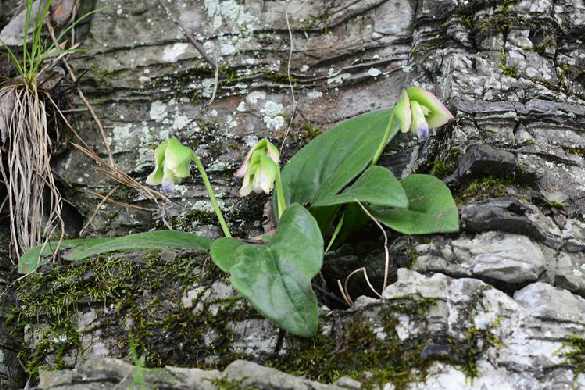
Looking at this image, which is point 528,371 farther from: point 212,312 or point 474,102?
point 474,102

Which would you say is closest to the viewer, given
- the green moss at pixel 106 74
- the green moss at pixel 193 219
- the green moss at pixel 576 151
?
the green moss at pixel 576 151

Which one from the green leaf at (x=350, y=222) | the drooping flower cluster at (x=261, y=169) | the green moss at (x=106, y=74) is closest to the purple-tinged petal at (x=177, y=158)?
the drooping flower cluster at (x=261, y=169)

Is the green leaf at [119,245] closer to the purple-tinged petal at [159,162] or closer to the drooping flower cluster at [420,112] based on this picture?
the purple-tinged petal at [159,162]

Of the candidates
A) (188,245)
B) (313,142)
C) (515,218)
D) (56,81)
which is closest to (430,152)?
(313,142)

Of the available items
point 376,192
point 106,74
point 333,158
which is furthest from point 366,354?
point 106,74

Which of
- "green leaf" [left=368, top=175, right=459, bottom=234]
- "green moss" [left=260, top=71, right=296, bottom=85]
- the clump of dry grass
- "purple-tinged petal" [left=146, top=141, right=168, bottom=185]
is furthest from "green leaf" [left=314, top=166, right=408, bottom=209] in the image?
the clump of dry grass

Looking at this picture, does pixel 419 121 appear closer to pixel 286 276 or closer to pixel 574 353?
pixel 286 276
